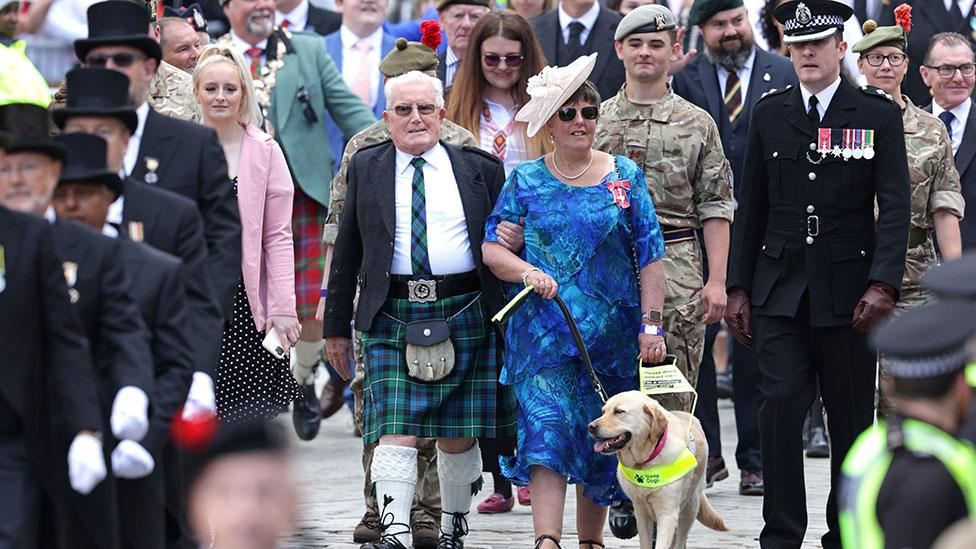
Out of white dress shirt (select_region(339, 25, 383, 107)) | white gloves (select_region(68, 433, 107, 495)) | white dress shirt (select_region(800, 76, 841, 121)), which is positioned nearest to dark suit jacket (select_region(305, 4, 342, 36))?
white dress shirt (select_region(339, 25, 383, 107))

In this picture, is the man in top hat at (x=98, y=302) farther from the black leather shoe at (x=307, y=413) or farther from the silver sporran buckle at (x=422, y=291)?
the black leather shoe at (x=307, y=413)

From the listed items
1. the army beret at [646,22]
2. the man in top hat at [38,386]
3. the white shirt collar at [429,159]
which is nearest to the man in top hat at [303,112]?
the army beret at [646,22]

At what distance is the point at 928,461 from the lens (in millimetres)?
4863

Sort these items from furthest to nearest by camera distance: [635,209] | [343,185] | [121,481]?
[343,185], [635,209], [121,481]

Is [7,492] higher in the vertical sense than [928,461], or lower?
lower

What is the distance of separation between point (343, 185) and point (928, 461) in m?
5.71

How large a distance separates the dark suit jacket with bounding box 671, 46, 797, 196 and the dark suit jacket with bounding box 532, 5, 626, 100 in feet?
1.84

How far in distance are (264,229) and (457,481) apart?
1445 millimetres

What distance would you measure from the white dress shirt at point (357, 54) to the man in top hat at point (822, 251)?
4.95 metres

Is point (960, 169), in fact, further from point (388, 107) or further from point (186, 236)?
point (186, 236)

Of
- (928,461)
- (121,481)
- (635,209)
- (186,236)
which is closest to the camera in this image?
(928,461)

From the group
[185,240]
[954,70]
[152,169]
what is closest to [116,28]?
[152,169]

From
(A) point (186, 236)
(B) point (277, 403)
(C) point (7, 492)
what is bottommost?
(B) point (277, 403)

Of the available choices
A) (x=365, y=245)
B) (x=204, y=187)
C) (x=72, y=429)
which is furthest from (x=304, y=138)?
Answer: (x=72, y=429)
